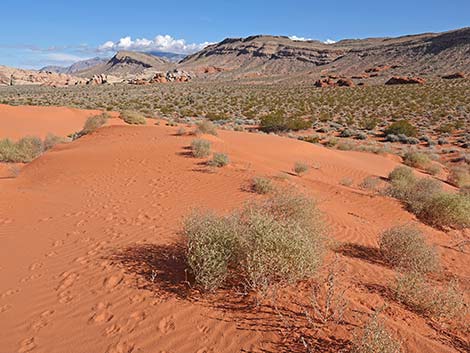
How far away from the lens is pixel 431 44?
90562 millimetres

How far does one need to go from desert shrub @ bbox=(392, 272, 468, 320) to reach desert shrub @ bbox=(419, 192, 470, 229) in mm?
5259

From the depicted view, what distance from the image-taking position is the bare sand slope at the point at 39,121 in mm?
22328

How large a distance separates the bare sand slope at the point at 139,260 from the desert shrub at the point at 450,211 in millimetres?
584

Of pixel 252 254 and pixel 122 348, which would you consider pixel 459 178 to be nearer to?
pixel 252 254

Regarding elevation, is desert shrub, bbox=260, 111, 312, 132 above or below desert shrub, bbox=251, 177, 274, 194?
below

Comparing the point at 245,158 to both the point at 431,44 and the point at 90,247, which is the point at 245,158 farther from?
the point at 431,44

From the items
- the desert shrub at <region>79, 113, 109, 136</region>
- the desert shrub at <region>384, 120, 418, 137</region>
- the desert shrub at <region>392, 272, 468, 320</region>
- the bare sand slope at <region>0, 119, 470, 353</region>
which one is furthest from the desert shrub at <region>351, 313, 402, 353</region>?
the desert shrub at <region>384, 120, 418, 137</region>

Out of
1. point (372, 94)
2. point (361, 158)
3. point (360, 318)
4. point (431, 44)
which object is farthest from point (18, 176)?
point (431, 44)

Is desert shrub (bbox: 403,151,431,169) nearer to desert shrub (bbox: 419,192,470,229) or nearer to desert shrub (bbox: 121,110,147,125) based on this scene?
desert shrub (bbox: 419,192,470,229)

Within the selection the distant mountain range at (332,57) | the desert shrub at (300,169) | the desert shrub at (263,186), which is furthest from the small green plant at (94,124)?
the distant mountain range at (332,57)

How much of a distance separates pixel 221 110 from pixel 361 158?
67.3ft

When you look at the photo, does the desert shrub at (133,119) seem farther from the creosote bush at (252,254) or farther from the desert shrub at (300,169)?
the creosote bush at (252,254)

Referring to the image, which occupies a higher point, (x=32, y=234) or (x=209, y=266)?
(x=209, y=266)

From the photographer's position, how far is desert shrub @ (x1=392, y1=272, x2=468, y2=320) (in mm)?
4672
